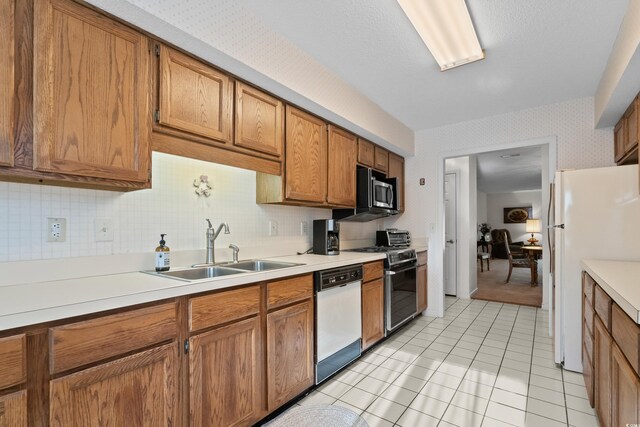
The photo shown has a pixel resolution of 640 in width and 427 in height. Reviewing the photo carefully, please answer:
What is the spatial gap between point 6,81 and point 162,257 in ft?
3.17

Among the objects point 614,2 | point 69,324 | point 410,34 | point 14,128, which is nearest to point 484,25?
point 410,34

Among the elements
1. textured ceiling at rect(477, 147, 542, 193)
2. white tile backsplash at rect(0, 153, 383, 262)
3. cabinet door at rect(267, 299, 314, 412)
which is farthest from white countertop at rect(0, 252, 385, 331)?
textured ceiling at rect(477, 147, 542, 193)

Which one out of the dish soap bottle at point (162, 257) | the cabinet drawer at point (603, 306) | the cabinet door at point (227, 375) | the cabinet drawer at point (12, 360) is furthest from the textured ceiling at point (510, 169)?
the cabinet drawer at point (12, 360)

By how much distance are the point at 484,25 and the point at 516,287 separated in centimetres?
496

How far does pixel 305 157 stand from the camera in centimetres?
246

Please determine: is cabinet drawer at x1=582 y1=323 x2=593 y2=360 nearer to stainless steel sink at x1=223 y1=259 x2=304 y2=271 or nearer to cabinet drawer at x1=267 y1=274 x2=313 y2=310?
cabinet drawer at x1=267 y1=274 x2=313 y2=310

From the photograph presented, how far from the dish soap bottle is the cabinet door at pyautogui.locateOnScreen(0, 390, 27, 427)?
81 centimetres

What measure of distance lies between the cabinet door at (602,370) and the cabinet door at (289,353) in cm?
148

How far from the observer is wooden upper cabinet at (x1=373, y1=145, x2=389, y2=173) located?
11.5 ft

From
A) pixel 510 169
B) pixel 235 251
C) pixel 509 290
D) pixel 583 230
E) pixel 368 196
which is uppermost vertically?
pixel 510 169

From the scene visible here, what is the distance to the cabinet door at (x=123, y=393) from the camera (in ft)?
3.34

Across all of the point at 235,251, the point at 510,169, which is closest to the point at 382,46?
the point at 235,251

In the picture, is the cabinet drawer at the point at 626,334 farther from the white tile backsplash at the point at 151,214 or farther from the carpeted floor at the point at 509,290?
the carpeted floor at the point at 509,290

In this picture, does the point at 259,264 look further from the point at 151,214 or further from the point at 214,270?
the point at 151,214
